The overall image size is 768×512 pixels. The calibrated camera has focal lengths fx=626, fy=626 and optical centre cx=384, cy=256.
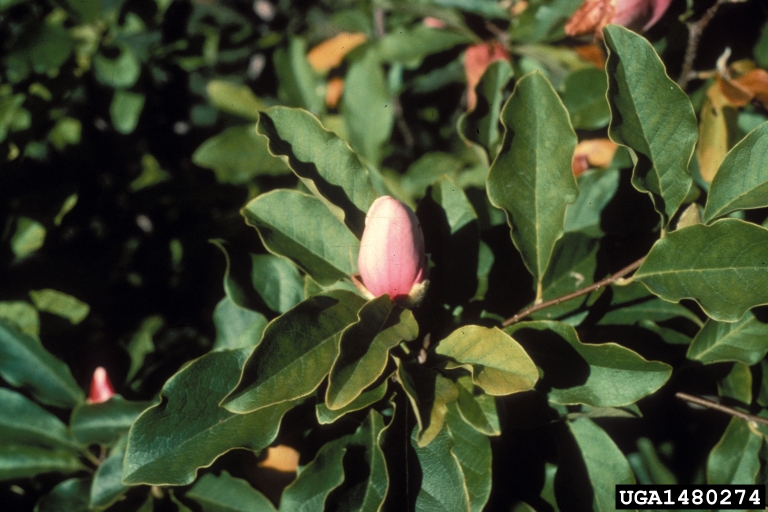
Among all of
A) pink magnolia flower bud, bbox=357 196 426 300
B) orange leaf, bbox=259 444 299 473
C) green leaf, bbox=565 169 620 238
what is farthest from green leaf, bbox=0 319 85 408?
green leaf, bbox=565 169 620 238

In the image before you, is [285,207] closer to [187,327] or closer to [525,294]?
[525,294]

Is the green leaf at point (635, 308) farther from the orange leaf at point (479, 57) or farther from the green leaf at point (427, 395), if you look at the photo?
the orange leaf at point (479, 57)

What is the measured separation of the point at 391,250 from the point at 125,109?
110 cm

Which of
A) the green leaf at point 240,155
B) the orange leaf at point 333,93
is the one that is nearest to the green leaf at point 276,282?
the green leaf at point 240,155

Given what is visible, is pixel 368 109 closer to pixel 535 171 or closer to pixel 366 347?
pixel 535 171

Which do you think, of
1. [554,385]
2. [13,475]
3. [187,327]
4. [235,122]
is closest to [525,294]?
[554,385]

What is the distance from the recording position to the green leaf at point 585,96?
1224 millimetres

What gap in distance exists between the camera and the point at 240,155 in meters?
1.44

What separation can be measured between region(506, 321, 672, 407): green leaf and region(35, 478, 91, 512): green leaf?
80 cm

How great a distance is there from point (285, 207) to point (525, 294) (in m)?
0.40

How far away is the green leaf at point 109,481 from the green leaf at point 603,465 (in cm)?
74

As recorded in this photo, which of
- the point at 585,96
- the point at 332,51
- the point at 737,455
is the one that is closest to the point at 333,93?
the point at 332,51

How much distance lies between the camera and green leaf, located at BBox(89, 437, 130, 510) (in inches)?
40.5

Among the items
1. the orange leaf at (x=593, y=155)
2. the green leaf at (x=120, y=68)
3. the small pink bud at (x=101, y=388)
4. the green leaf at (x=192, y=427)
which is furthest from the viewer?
the green leaf at (x=120, y=68)
